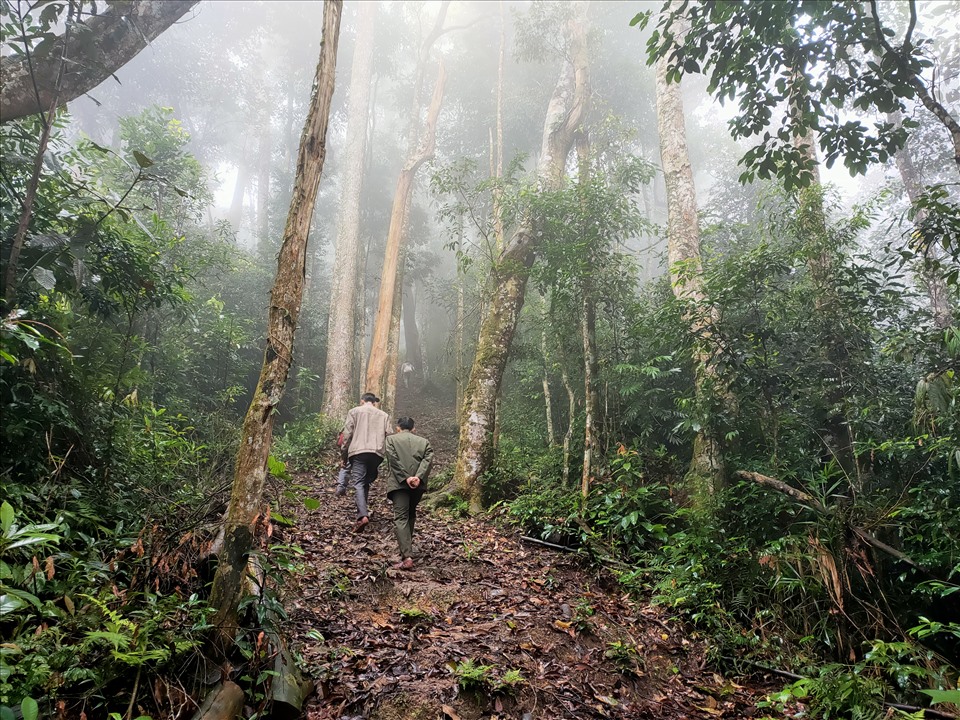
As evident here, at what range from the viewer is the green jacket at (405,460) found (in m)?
6.16

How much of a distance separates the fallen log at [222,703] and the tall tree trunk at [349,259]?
32.6 feet

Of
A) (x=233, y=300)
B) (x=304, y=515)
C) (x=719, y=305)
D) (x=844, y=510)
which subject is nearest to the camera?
(x=844, y=510)

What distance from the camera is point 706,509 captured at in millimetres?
6062

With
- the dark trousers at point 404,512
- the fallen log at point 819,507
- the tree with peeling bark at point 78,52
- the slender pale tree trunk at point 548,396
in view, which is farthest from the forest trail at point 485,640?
the tree with peeling bark at point 78,52

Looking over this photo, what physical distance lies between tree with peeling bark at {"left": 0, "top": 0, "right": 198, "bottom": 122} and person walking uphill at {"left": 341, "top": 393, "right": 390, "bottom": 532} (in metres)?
4.87

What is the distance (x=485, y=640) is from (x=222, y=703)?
2138 mm

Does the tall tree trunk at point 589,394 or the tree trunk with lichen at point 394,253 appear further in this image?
the tree trunk with lichen at point 394,253

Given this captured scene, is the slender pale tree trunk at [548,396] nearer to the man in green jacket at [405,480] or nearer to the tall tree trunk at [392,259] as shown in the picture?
the man in green jacket at [405,480]

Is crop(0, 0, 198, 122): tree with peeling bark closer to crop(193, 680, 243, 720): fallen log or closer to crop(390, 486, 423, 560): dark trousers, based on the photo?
crop(390, 486, 423, 560): dark trousers

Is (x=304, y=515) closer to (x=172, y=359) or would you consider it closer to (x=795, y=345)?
(x=172, y=359)

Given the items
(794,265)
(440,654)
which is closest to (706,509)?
(794,265)

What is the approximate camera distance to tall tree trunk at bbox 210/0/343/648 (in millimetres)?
3080

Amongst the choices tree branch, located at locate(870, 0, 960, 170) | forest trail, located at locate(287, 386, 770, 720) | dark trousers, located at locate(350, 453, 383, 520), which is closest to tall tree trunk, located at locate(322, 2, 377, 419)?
dark trousers, located at locate(350, 453, 383, 520)

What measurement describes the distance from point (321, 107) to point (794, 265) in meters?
5.76
